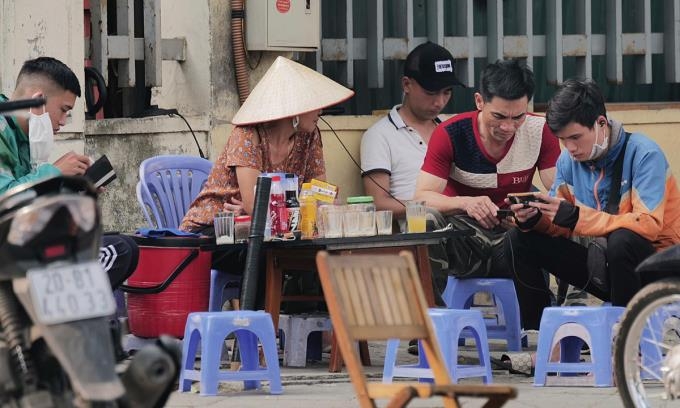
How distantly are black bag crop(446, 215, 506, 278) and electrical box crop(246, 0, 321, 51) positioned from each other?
1807mm

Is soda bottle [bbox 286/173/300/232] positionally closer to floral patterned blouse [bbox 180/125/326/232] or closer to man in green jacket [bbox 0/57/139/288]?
floral patterned blouse [bbox 180/125/326/232]

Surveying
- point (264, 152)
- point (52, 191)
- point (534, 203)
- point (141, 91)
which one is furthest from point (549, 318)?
point (141, 91)

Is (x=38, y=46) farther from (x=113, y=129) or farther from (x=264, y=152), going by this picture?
(x=264, y=152)

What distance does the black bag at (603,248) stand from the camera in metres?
7.57

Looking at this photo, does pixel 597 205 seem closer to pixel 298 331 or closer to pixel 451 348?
pixel 451 348

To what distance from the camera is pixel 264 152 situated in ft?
26.9

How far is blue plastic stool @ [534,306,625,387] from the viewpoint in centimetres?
715

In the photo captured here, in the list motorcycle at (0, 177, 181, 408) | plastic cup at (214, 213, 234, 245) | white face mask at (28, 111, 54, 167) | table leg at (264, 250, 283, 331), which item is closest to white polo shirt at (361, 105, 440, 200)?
table leg at (264, 250, 283, 331)

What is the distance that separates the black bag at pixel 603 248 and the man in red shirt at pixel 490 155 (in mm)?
708

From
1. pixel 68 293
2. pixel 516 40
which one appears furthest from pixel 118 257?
pixel 516 40

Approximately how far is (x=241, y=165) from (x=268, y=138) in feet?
0.79

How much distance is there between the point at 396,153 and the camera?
30.7 ft

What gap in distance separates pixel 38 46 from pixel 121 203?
1125 mm

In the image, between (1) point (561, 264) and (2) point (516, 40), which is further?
(2) point (516, 40)
